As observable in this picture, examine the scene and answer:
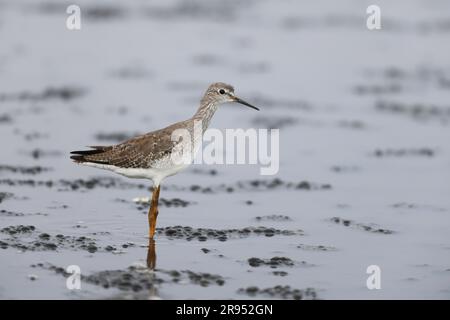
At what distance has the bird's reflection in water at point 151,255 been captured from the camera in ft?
33.4

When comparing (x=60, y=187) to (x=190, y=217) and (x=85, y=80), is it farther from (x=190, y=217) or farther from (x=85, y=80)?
(x=85, y=80)

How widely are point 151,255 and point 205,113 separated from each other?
208 cm

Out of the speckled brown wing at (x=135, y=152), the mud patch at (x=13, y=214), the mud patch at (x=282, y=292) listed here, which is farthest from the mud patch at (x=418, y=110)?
the mud patch at (x=282, y=292)

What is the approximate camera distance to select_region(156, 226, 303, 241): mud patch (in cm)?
1132

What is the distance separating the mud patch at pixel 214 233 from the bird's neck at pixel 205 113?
1237 millimetres

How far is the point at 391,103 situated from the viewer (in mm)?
19016

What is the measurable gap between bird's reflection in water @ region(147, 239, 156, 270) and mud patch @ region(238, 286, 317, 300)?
1114mm

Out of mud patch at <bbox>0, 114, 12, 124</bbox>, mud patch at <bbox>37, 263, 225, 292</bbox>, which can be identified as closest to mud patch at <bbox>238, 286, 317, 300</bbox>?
mud patch at <bbox>37, 263, 225, 292</bbox>

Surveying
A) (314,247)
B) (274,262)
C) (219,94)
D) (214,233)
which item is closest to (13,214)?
(214,233)

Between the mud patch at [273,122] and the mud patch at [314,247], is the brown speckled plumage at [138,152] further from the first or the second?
the mud patch at [273,122]

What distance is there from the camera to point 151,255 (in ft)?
34.6

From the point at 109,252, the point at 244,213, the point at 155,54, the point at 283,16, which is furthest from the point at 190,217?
the point at 283,16

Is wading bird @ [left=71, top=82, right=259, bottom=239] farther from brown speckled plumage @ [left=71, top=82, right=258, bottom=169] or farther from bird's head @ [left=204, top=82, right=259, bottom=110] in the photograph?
bird's head @ [left=204, top=82, right=259, bottom=110]

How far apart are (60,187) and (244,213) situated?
256cm
